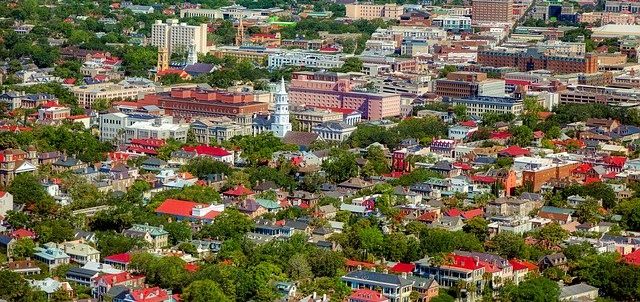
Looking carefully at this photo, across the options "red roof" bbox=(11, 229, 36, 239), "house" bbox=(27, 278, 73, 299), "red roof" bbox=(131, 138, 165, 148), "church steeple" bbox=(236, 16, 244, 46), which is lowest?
"church steeple" bbox=(236, 16, 244, 46)

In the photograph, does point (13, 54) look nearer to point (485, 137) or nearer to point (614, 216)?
point (485, 137)

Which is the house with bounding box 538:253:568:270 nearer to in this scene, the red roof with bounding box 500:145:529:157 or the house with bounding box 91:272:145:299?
the house with bounding box 91:272:145:299

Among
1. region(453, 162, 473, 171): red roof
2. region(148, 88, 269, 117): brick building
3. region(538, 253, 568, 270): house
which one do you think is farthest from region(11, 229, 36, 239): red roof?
region(148, 88, 269, 117): brick building

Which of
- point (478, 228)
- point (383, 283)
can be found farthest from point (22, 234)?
point (478, 228)

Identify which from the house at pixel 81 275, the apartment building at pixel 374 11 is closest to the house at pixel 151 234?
the house at pixel 81 275

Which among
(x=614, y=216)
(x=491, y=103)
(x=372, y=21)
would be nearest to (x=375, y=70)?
(x=491, y=103)

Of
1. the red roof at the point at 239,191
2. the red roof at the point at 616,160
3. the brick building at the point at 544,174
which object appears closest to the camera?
the red roof at the point at 239,191

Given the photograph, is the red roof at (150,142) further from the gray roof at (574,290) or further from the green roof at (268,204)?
the gray roof at (574,290)

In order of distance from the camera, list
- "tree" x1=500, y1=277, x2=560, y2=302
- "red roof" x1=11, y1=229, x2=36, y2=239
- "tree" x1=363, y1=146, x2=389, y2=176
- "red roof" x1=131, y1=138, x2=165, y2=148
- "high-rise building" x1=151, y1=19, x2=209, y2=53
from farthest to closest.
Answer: "high-rise building" x1=151, y1=19, x2=209, y2=53 → "red roof" x1=131, y1=138, x2=165, y2=148 → "tree" x1=363, y1=146, x2=389, y2=176 → "red roof" x1=11, y1=229, x2=36, y2=239 → "tree" x1=500, y1=277, x2=560, y2=302
